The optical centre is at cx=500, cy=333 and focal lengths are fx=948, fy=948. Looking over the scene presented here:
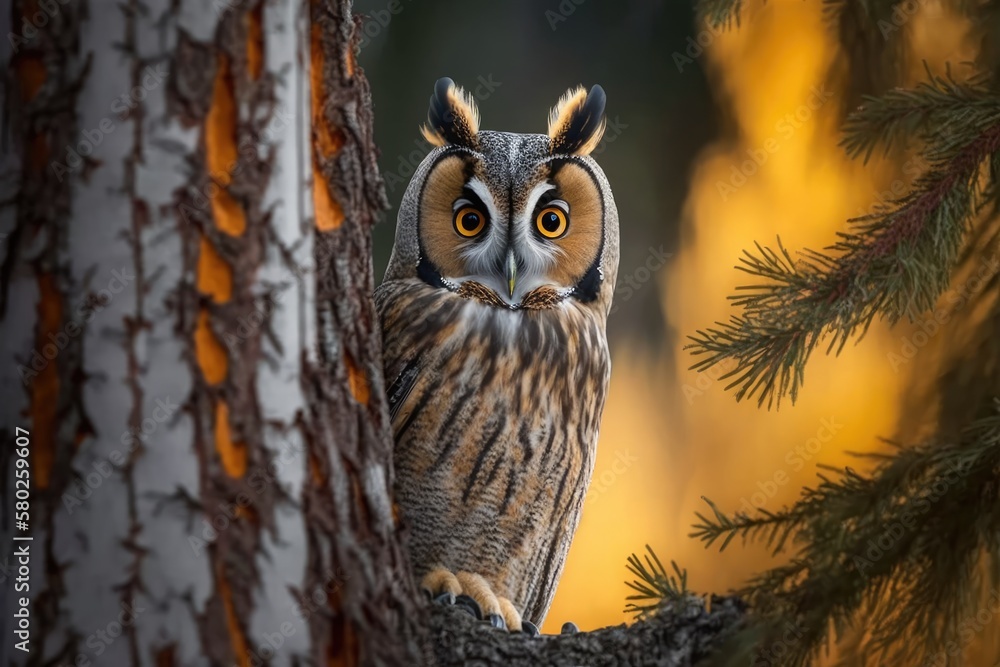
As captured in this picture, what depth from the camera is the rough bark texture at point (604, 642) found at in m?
1.21

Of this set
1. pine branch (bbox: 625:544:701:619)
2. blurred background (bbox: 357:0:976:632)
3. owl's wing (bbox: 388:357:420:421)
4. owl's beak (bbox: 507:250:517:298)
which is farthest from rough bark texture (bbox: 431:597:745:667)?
blurred background (bbox: 357:0:976:632)

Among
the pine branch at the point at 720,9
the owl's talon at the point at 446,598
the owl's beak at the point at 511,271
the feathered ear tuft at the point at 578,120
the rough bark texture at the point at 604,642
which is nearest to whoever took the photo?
the rough bark texture at the point at 604,642

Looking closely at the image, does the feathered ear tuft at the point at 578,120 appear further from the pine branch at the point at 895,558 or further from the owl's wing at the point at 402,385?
the pine branch at the point at 895,558

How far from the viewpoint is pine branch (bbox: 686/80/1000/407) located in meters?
1.08

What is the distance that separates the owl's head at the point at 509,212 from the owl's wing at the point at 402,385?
0.17 m

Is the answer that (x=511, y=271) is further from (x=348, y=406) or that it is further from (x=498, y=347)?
(x=348, y=406)

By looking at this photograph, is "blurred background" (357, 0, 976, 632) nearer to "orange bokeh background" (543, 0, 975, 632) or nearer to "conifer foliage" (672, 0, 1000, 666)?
"orange bokeh background" (543, 0, 975, 632)

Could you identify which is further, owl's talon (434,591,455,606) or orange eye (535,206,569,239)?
orange eye (535,206,569,239)

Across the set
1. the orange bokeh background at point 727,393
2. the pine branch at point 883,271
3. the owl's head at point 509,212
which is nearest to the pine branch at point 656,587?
the pine branch at point 883,271

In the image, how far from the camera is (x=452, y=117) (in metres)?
1.76

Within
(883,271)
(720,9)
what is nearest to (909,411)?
(883,271)

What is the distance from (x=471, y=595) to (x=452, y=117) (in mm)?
858

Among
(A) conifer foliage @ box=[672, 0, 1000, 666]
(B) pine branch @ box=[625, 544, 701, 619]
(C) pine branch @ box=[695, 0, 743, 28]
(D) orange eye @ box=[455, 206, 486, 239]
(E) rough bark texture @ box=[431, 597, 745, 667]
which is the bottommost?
(E) rough bark texture @ box=[431, 597, 745, 667]

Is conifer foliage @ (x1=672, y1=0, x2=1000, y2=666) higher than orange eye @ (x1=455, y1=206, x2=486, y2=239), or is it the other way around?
orange eye @ (x1=455, y1=206, x2=486, y2=239)
